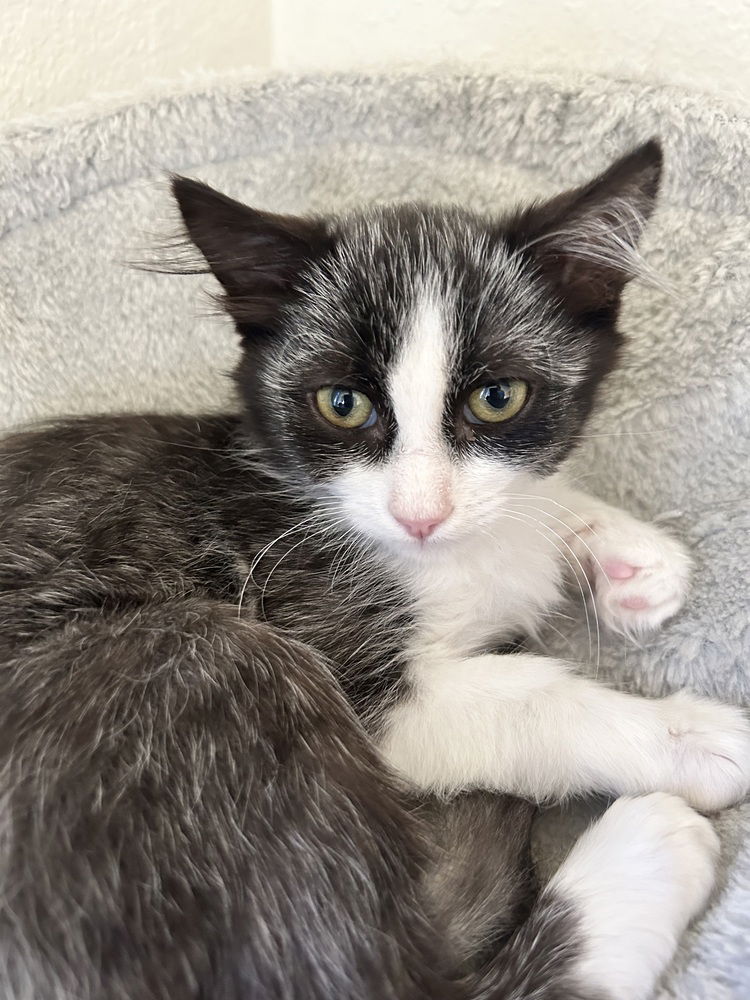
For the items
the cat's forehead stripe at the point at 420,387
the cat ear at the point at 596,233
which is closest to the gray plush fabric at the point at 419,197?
the cat ear at the point at 596,233

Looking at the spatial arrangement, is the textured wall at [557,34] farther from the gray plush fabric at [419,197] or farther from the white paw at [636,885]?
the white paw at [636,885]

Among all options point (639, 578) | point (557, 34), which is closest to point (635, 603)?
point (639, 578)

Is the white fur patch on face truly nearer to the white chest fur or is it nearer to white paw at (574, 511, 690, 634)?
the white chest fur

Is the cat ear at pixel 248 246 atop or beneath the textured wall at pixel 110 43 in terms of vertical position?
beneath

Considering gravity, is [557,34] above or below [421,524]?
above

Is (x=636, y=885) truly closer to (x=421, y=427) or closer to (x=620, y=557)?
(x=620, y=557)

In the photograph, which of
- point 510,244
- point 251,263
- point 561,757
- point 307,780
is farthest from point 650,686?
point 251,263

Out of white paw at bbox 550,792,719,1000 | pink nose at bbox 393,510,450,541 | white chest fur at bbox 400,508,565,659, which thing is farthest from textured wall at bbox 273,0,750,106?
white paw at bbox 550,792,719,1000
